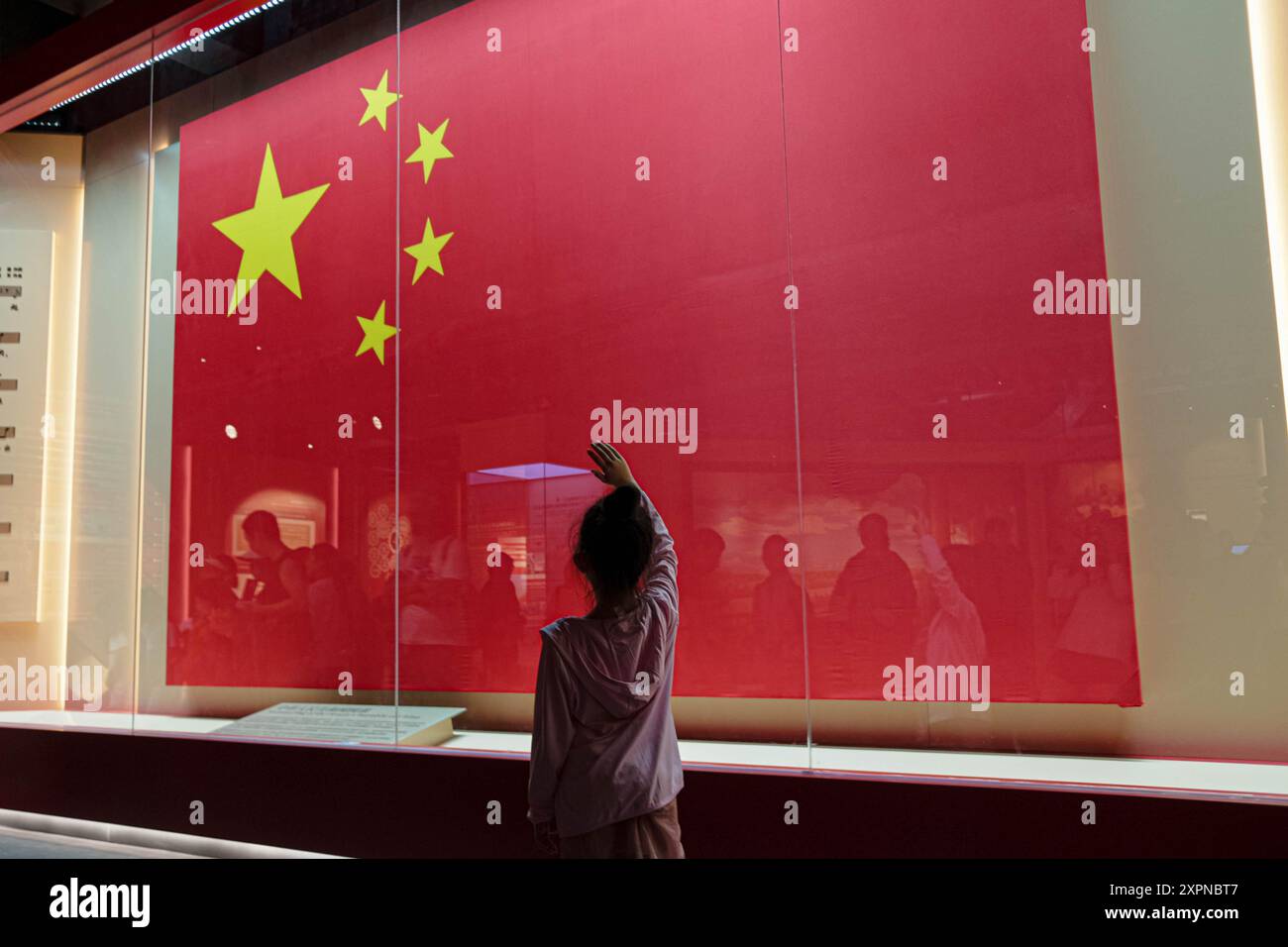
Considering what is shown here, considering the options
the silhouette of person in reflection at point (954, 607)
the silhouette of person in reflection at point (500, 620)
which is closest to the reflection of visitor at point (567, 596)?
the silhouette of person in reflection at point (500, 620)

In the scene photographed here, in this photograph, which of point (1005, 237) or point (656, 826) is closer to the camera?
point (656, 826)

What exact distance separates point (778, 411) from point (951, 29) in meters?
1.30

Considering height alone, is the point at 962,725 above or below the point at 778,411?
below

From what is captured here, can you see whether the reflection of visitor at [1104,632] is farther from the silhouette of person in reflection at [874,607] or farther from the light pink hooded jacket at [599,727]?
the light pink hooded jacket at [599,727]

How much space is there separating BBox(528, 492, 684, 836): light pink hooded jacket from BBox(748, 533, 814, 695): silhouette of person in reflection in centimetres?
110

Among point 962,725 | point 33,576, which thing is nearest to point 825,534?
point 962,725

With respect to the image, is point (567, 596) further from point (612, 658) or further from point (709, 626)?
point (612, 658)

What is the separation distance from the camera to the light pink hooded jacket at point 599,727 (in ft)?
6.39

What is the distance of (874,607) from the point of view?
9.66 feet

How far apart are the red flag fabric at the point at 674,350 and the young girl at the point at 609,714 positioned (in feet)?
3.68

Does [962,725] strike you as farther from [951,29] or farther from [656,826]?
[951,29]

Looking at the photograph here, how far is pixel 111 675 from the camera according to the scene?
14.5ft
